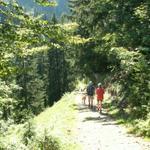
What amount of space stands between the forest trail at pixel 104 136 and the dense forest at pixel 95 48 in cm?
86

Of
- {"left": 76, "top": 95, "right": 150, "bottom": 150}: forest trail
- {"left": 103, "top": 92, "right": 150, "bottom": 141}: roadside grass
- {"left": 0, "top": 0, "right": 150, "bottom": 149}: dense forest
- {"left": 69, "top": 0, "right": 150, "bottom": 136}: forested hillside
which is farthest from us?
{"left": 69, "top": 0, "right": 150, "bottom": 136}: forested hillside

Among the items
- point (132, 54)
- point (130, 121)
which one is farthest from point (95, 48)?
point (130, 121)

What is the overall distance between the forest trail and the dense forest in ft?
2.83

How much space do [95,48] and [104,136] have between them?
57.1 feet

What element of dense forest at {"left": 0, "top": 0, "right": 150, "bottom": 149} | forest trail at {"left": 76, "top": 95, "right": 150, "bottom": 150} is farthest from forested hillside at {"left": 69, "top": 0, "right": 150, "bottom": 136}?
forest trail at {"left": 76, "top": 95, "right": 150, "bottom": 150}

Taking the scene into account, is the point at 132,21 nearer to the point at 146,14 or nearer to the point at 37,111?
the point at 146,14

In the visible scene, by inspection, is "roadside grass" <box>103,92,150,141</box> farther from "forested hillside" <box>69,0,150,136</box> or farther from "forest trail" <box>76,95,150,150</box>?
"forest trail" <box>76,95,150,150</box>

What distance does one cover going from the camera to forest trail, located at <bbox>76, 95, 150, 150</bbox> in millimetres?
15977

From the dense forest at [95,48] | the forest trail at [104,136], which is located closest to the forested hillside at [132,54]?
the dense forest at [95,48]

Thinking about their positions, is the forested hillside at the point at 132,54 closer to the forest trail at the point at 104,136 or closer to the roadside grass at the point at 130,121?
the roadside grass at the point at 130,121

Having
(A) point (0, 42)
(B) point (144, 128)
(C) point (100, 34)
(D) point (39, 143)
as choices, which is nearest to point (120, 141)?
(B) point (144, 128)

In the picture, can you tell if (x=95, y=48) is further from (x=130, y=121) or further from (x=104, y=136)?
(x=104, y=136)

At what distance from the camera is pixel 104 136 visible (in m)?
18.4

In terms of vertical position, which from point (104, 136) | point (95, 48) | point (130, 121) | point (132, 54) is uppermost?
point (95, 48)
